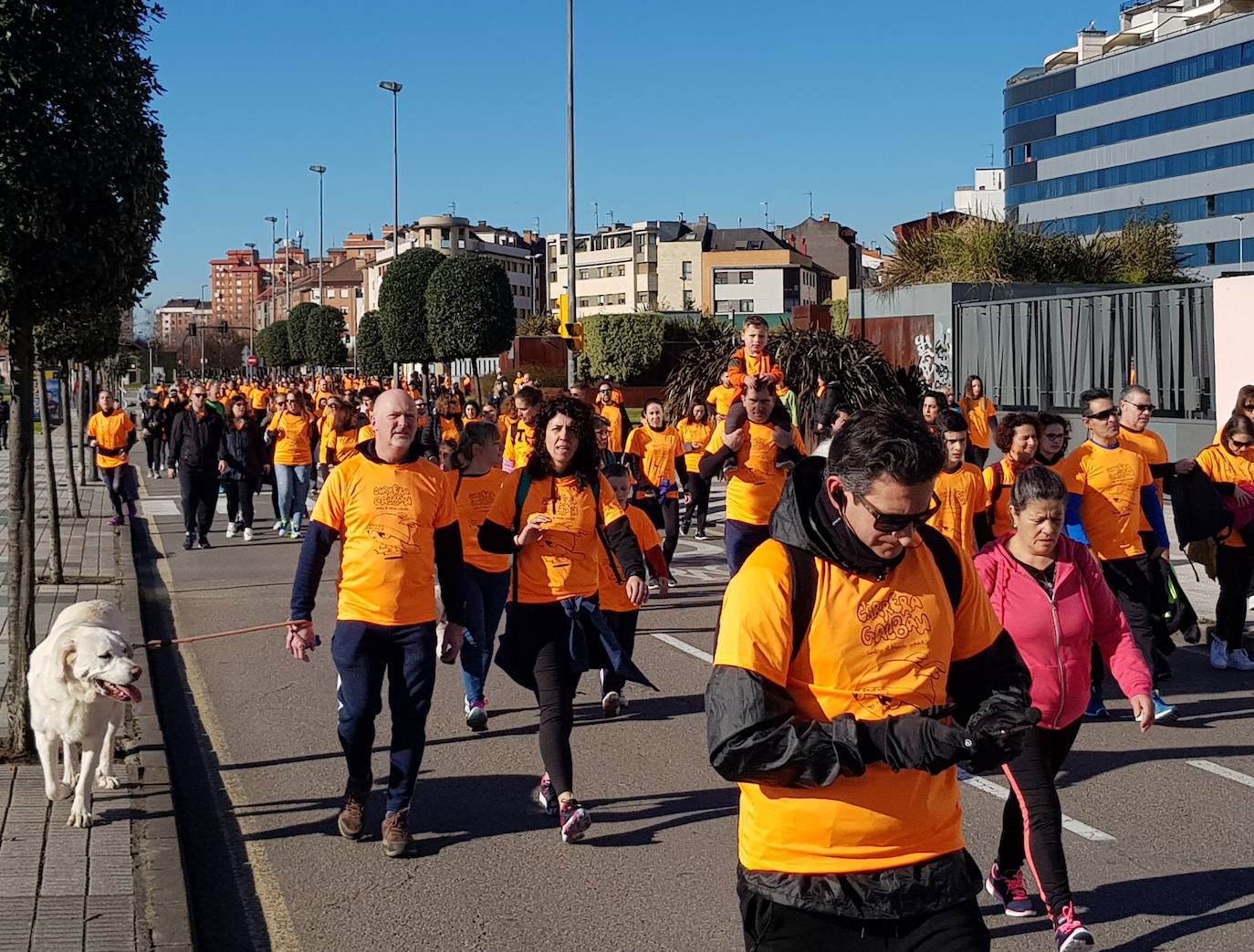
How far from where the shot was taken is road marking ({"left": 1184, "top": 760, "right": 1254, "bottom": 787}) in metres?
7.33

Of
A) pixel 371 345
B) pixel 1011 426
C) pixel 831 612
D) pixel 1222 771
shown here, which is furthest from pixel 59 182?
pixel 371 345

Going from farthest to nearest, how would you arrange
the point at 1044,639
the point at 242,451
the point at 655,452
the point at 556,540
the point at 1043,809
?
1. the point at 242,451
2. the point at 655,452
3. the point at 556,540
4. the point at 1044,639
5. the point at 1043,809

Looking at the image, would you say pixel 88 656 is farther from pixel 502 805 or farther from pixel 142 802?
pixel 502 805

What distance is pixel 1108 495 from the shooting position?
875cm

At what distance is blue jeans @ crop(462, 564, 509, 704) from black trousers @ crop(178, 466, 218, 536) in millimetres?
9718

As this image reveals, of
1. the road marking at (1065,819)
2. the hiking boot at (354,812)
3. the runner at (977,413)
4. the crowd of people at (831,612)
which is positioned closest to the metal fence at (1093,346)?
the runner at (977,413)

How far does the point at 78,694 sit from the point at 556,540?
86.4 inches

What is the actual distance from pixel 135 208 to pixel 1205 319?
17.4 m

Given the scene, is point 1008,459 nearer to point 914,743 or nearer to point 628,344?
point 914,743

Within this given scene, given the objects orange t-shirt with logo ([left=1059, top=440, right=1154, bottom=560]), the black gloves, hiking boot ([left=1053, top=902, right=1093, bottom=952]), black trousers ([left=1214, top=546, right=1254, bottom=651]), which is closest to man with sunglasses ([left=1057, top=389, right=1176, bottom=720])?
orange t-shirt with logo ([left=1059, top=440, right=1154, bottom=560])

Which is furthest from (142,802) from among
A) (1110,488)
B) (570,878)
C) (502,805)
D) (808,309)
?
(808,309)

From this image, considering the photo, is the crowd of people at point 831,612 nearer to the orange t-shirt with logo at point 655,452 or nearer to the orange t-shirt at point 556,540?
the orange t-shirt at point 556,540

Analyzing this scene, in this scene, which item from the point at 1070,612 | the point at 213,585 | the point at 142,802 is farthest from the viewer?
the point at 213,585

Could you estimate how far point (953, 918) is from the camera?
316 cm
